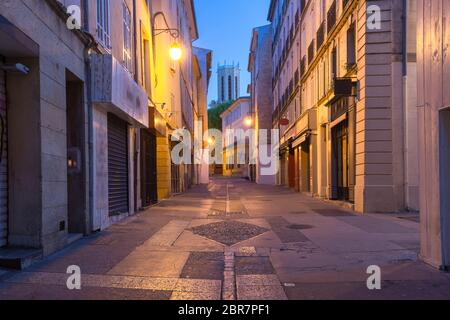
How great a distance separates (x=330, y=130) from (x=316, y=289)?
14.5 meters

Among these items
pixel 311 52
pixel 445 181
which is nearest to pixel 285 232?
pixel 445 181

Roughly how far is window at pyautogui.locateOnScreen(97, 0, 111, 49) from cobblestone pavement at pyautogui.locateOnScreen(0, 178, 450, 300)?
4.45 meters

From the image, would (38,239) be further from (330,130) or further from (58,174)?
(330,130)

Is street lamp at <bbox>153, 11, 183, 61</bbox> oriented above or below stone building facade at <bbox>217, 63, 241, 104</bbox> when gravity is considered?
below

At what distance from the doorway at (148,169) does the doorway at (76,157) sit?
6.60 m

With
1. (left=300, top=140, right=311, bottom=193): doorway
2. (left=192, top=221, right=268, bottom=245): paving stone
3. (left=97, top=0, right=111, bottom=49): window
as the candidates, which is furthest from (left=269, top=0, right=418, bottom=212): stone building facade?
(left=97, top=0, right=111, bottom=49): window

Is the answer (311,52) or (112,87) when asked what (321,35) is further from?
(112,87)

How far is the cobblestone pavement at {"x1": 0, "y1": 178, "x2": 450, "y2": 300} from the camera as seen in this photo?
5445mm

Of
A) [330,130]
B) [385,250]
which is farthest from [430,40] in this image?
[330,130]

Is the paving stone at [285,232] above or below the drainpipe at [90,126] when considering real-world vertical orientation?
below

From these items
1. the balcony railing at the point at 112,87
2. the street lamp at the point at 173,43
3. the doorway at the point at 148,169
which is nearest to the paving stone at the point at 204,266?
the balcony railing at the point at 112,87

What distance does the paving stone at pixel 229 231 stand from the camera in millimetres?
9562

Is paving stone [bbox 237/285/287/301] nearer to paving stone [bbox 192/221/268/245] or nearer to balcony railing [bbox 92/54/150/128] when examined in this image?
paving stone [bbox 192/221/268/245]

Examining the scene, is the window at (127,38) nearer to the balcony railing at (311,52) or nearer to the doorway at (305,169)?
the balcony railing at (311,52)
